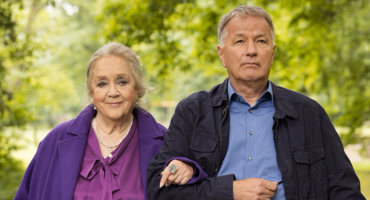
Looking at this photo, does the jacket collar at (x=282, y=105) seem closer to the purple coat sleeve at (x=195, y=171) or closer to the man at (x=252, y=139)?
the man at (x=252, y=139)

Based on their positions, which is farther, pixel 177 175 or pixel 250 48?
pixel 250 48

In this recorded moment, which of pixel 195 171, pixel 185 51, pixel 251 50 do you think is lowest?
pixel 195 171

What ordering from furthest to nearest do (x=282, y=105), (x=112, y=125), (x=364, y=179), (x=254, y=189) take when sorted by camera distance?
1. (x=364, y=179)
2. (x=112, y=125)
3. (x=282, y=105)
4. (x=254, y=189)

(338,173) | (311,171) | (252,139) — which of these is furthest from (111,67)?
(338,173)

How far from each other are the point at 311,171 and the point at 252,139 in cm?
38

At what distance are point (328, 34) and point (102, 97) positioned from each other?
7.36m

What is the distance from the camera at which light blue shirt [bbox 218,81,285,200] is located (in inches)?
90.6

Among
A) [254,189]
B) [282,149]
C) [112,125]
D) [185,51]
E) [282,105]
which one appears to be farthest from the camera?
[185,51]

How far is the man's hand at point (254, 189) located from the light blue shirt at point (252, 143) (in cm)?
9

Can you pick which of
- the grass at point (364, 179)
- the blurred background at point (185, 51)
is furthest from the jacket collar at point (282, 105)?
the grass at point (364, 179)

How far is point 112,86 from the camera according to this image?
2.76m

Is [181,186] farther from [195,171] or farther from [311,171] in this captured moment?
[311,171]

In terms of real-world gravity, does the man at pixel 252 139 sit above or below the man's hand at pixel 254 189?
above

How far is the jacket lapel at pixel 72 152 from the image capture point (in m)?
2.61
